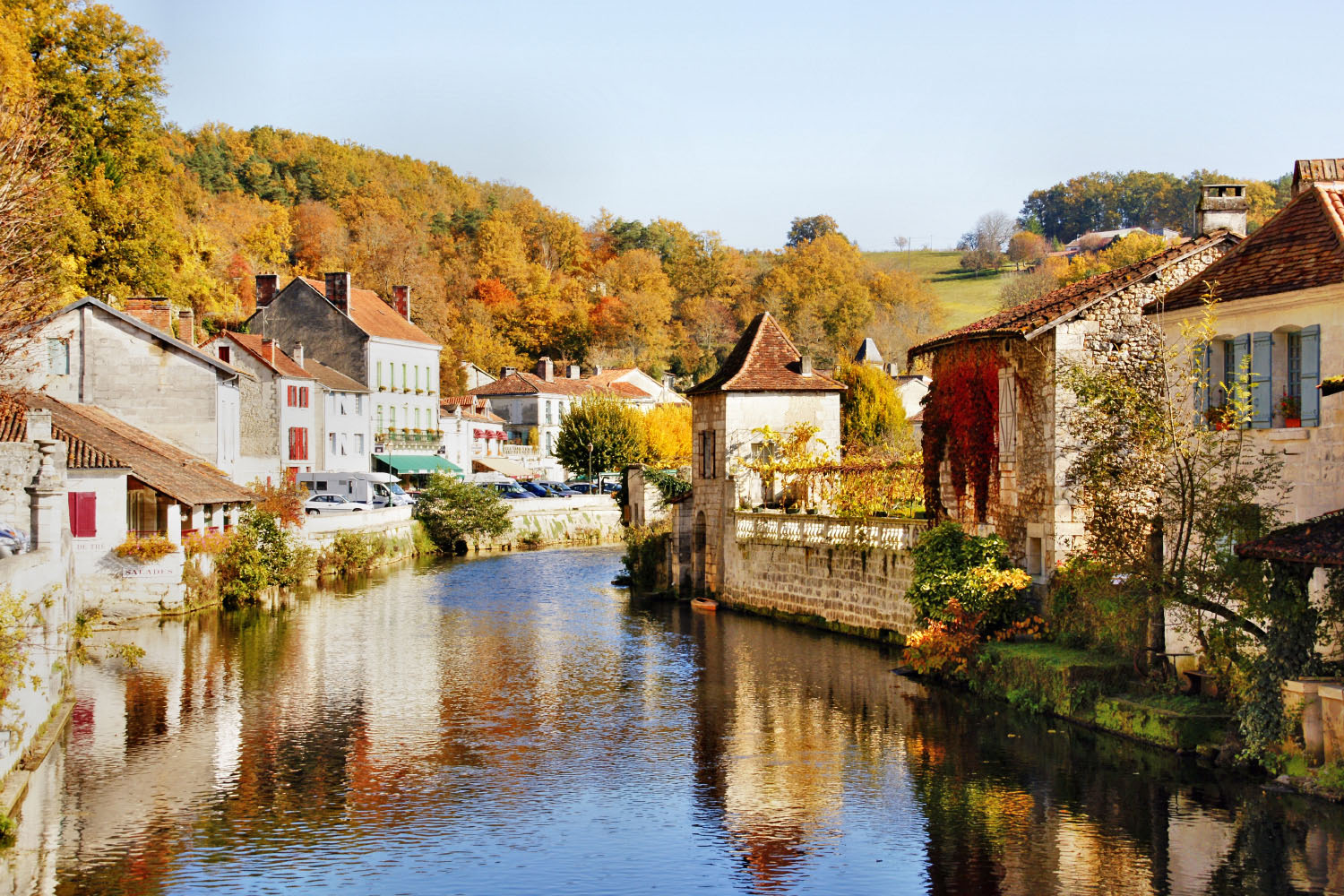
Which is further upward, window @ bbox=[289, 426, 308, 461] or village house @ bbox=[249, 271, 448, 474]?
village house @ bbox=[249, 271, 448, 474]

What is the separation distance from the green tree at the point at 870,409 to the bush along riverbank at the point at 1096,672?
35.1 m

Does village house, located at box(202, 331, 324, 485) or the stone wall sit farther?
village house, located at box(202, 331, 324, 485)

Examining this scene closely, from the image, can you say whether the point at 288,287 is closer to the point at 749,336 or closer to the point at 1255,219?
the point at 749,336

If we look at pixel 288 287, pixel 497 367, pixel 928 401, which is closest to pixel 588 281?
pixel 497 367

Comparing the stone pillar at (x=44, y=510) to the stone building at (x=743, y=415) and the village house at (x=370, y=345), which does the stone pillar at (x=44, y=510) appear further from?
the village house at (x=370, y=345)

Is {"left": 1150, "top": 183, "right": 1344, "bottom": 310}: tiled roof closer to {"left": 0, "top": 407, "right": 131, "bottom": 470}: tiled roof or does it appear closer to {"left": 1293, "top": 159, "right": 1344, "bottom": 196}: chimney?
{"left": 1293, "top": 159, "right": 1344, "bottom": 196}: chimney

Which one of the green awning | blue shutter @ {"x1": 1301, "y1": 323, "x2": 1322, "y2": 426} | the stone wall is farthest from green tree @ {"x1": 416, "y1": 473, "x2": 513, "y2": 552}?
blue shutter @ {"x1": 1301, "y1": 323, "x2": 1322, "y2": 426}

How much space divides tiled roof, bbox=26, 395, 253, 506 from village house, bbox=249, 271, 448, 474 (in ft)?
75.0

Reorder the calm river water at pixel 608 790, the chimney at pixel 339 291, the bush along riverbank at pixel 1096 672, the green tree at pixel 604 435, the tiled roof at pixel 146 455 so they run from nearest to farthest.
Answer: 1. the calm river water at pixel 608 790
2. the bush along riverbank at pixel 1096 672
3. the tiled roof at pixel 146 455
4. the chimney at pixel 339 291
5. the green tree at pixel 604 435

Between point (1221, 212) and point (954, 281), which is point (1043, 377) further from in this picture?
point (954, 281)

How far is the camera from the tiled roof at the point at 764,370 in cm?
3625

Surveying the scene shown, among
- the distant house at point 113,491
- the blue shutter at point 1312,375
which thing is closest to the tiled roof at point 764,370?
the distant house at point 113,491

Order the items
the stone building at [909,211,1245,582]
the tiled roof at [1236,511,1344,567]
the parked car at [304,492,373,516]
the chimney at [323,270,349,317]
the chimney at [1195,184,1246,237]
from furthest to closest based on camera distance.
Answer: the chimney at [323,270,349,317] < the parked car at [304,492,373,516] < the chimney at [1195,184,1246,237] < the stone building at [909,211,1245,582] < the tiled roof at [1236,511,1344,567]

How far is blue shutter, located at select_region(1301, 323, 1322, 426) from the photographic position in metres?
17.4
